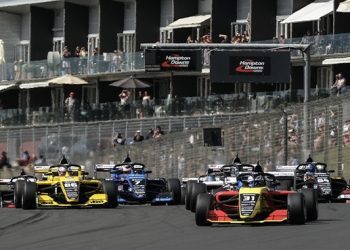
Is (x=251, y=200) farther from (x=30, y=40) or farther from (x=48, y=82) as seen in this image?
(x=30, y=40)

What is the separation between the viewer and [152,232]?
24.0 metres

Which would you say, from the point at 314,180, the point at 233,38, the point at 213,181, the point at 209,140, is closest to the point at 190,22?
the point at 233,38

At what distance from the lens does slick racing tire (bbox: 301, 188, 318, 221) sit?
26188mm

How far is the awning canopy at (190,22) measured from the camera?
209 ft

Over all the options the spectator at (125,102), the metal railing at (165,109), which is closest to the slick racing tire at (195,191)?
the metal railing at (165,109)

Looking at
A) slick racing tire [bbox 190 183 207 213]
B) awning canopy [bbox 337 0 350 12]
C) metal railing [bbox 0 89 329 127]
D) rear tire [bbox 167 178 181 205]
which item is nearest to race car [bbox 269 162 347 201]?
rear tire [bbox 167 178 181 205]

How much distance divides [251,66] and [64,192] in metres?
16.5

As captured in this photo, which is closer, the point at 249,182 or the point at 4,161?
the point at 249,182

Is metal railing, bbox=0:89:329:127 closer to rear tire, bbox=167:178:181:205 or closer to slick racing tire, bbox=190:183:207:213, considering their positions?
rear tire, bbox=167:178:181:205

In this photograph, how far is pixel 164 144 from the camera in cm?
4859

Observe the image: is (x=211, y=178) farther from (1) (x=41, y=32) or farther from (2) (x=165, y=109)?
(1) (x=41, y=32)

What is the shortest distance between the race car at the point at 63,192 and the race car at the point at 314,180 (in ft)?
15.8

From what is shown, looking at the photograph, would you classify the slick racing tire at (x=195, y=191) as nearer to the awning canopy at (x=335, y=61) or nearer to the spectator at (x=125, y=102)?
the awning canopy at (x=335, y=61)

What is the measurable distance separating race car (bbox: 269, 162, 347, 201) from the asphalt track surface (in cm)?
465
